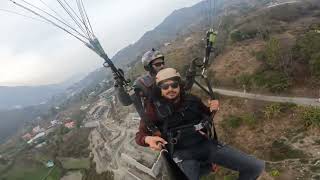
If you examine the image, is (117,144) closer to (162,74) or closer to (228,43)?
(228,43)

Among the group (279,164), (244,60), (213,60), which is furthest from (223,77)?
(279,164)

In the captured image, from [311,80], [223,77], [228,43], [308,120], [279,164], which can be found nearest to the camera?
[279,164]

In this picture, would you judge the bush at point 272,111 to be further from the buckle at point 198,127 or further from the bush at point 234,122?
the buckle at point 198,127

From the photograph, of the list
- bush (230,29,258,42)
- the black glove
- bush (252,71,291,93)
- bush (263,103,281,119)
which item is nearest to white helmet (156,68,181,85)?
the black glove

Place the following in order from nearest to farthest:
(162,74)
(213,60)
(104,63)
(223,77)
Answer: (162,74) → (104,63) → (223,77) → (213,60)

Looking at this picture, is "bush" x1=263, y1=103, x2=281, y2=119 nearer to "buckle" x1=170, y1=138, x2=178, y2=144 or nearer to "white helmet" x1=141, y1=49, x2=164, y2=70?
"white helmet" x1=141, y1=49, x2=164, y2=70

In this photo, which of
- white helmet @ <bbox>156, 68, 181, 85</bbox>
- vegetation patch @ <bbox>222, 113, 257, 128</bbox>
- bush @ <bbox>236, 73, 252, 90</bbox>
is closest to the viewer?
white helmet @ <bbox>156, 68, 181, 85</bbox>

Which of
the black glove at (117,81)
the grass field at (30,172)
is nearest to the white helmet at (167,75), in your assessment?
the black glove at (117,81)

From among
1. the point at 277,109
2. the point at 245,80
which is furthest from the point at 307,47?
the point at 277,109
